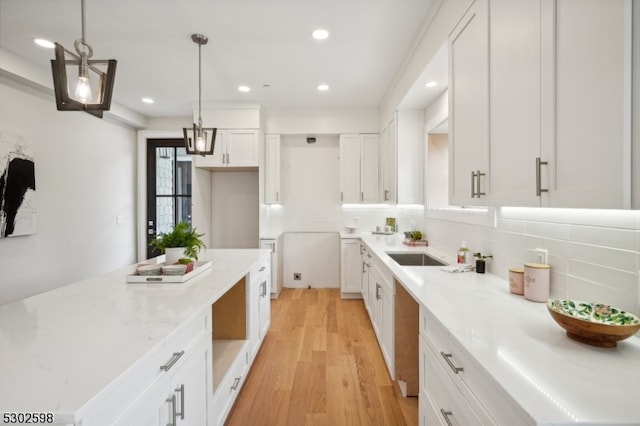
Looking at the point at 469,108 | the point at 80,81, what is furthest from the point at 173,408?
the point at 469,108

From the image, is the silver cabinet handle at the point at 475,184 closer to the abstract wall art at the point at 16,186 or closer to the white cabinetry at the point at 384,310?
the white cabinetry at the point at 384,310

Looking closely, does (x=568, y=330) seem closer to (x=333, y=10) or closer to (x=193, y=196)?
(x=333, y=10)

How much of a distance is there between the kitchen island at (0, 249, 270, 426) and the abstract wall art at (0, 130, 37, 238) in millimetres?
2048

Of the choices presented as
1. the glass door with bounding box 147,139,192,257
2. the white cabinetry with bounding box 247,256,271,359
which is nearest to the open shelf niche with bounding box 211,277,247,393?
the white cabinetry with bounding box 247,256,271,359

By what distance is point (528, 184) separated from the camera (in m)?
1.25

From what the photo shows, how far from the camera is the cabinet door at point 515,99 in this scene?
121 centimetres

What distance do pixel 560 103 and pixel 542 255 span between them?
82 cm

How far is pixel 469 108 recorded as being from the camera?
177 centimetres

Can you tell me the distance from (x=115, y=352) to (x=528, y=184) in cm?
160

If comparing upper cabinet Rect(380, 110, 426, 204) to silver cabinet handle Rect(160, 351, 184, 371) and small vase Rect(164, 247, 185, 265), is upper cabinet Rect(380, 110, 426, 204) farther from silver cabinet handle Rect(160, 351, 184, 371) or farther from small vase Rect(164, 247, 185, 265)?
silver cabinet handle Rect(160, 351, 184, 371)

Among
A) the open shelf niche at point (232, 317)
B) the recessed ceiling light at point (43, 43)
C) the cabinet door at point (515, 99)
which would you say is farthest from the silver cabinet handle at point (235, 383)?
the recessed ceiling light at point (43, 43)

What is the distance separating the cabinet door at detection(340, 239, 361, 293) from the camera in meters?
4.45

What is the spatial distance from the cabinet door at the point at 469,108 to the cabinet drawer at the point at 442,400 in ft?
2.74

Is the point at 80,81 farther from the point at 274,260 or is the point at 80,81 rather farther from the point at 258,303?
the point at 274,260
